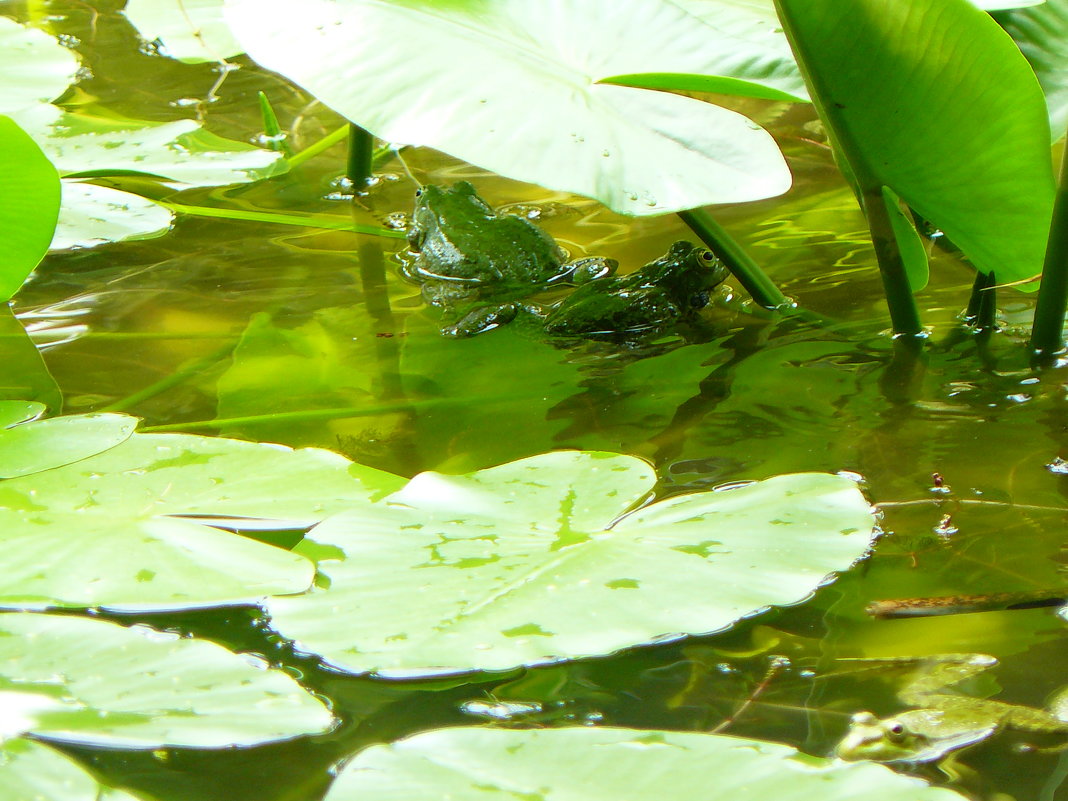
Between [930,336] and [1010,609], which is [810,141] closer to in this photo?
[930,336]

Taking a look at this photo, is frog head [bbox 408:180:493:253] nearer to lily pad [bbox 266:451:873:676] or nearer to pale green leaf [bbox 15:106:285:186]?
pale green leaf [bbox 15:106:285:186]

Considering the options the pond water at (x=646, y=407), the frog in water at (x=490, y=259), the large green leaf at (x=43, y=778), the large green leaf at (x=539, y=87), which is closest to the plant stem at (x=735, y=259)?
the pond water at (x=646, y=407)

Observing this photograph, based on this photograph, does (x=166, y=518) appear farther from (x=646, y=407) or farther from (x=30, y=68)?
(x=30, y=68)

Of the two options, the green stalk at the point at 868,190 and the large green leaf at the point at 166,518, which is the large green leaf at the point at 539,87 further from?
the large green leaf at the point at 166,518

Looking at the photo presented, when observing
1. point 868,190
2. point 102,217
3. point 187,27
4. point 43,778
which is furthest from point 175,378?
point 187,27

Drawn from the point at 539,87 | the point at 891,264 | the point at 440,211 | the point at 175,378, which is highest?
the point at 539,87

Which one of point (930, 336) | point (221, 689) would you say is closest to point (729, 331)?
point (930, 336)

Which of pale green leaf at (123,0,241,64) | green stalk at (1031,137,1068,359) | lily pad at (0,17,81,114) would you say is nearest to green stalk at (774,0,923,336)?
green stalk at (1031,137,1068,359)
